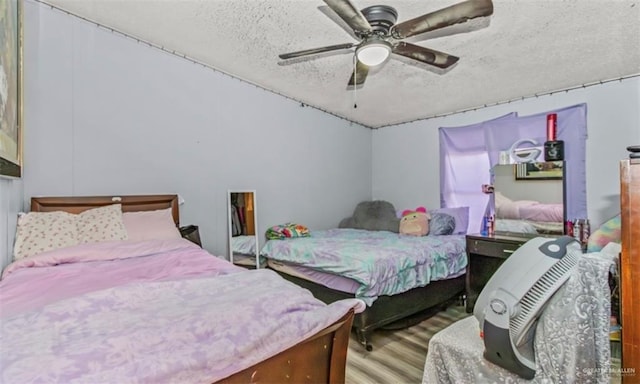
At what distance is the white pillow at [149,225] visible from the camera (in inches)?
91.9

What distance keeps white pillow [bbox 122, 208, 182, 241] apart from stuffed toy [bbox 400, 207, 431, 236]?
2.46 meters

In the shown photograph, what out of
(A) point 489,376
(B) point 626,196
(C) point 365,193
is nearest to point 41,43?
(A) point 489,376

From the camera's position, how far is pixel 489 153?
3574 millimetres

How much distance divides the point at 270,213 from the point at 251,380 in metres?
2.73

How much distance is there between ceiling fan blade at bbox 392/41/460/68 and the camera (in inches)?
78.0

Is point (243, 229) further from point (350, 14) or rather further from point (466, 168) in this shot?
point (466, 168)

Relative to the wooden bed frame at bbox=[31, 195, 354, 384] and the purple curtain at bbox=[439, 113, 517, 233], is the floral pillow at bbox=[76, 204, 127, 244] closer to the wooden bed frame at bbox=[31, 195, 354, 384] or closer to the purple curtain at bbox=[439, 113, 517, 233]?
the wooden bed frame at bbox=[31, 195, 354, 384]

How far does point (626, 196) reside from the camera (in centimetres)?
111

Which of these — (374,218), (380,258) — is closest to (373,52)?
(380,258)

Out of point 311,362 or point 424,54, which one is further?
point 424,54

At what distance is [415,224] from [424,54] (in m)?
2.06

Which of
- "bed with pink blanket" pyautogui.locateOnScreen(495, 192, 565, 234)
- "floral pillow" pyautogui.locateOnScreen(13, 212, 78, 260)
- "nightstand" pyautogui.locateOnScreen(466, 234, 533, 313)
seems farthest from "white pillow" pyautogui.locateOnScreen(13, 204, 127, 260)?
"bed with pink blanket" pyautogui.locateOnScreen(495, 192, 565, 234)

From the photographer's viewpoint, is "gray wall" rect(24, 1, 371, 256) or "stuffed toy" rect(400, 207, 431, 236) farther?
"stuffed toy" rect(400, 207, 431, 236)

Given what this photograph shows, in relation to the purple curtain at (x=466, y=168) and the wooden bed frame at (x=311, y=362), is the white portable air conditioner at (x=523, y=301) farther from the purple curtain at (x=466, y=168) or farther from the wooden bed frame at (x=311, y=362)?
the purple curtain at (x=466, y=168)
